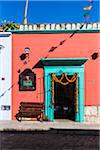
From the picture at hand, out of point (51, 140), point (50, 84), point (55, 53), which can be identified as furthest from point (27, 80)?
point (51, 140)

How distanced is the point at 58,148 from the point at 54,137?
302 centimetres

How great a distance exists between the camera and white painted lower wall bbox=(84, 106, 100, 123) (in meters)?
22.3

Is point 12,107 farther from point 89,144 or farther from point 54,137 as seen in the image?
point 89,144

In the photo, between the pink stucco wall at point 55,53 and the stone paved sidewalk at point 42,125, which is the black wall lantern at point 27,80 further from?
the stone paved sidewalk at point 42,125

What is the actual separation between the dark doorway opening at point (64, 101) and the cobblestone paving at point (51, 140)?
4.12m

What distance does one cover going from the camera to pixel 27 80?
22656 mm

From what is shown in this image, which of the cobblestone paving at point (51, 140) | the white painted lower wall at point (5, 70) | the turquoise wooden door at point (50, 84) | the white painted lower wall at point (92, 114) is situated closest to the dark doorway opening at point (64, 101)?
the turquoise wooden door at point (50, 84)

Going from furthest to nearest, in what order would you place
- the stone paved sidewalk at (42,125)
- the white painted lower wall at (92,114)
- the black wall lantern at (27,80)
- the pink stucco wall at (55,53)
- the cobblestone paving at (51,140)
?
1. the black wall lantern at (27,80)
2. the pink stucco wall at (55,53)
3. the white painted lower wall at (92,114)
4. the stone paved sidewalk at (42,125)
5. the cobblestone paving at (51,140)

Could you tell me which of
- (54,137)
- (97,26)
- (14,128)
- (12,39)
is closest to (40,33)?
(12,39)

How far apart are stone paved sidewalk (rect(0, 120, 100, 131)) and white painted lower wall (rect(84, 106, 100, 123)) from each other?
403mm

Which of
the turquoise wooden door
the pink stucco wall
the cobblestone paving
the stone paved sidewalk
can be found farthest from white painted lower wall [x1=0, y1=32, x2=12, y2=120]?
the cobblestone paving

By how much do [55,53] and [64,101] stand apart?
259 centimetres

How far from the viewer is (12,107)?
22625mm

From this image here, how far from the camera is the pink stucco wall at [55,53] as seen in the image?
22422 millimetres
